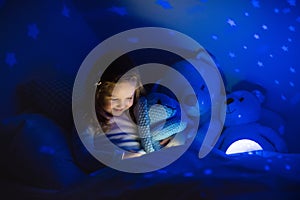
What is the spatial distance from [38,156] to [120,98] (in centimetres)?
38

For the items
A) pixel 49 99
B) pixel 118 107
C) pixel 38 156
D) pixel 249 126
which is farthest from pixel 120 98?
pixel 249 126

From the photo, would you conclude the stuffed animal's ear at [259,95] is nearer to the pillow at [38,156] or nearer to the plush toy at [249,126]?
→ the plush toy at [249,126]

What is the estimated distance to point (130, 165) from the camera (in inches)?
34.8

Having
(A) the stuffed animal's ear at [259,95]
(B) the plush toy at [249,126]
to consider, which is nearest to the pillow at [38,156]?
(B) the plush toy at [249,126]

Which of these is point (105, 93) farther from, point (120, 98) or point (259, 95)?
point (259, 95)

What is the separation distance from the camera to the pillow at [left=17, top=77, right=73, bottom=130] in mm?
1149

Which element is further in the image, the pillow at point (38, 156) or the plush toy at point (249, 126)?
the plush toy at point (249, 126)

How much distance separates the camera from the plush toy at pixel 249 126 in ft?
4.37

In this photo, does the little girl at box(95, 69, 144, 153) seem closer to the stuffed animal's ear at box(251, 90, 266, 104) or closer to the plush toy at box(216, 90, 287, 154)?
the plush toy at box(216, 90, 287, 154)

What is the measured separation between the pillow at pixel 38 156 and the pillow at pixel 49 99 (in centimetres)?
10

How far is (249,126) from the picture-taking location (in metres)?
1.43

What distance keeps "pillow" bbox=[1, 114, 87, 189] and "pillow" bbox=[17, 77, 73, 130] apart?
0.10m

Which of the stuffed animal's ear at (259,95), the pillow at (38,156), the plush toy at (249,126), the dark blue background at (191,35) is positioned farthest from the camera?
the stuffed animal's ear at (259,95)

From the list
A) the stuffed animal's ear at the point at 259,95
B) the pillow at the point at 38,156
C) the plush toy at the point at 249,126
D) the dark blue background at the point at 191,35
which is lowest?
the pillow at the point at 38,156
